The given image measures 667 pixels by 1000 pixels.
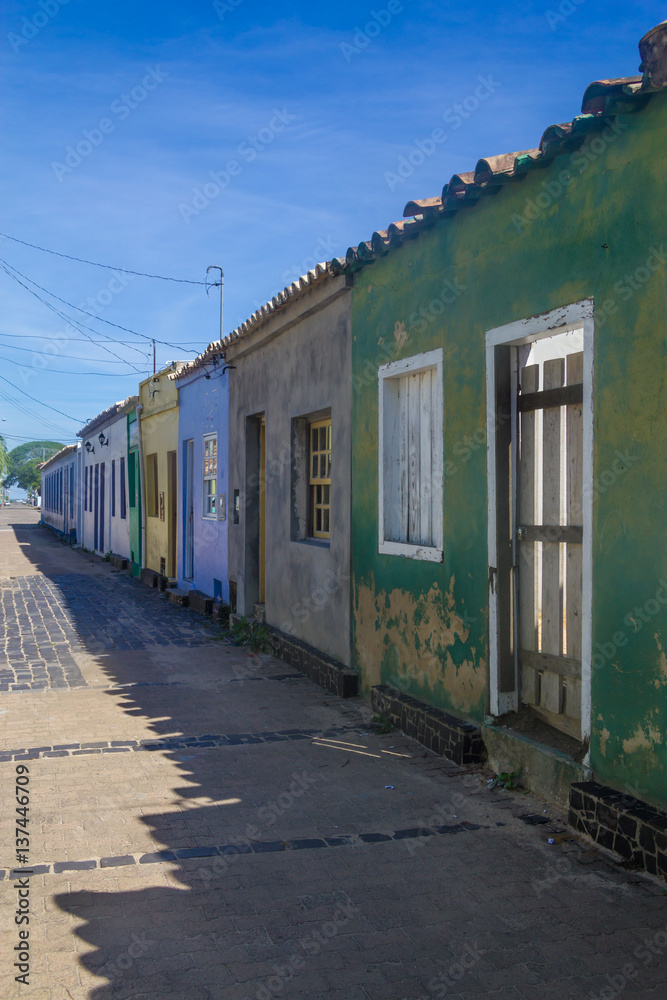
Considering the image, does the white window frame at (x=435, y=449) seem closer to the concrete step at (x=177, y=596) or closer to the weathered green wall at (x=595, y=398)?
the weathered green wall at (x=595, y=398)

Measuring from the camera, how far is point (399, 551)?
680 cm

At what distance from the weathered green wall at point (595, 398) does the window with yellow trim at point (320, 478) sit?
1.74m

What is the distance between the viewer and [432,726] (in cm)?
592

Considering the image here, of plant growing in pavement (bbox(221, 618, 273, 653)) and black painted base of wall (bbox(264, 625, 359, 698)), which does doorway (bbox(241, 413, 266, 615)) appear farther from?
black painted base of wall (bbox(264, 625, 359, 698))

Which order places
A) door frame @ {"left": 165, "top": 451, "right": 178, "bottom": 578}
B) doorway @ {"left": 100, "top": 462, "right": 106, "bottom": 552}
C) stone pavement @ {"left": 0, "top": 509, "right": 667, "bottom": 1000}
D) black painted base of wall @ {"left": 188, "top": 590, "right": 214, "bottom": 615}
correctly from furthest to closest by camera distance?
doorway @ {"left": 100, "top": 462, "right": 106, "bottom": 552}, door frame @ {"left": 165, "top": 451, "right": 178, "bottom": 578}, black painted base of wall @ {"left": 188, "top": 590, "right": 214, "bottom": 615}, stone pavement @ {"left": 0, "top": 509, "right": 667, "bottom": 1000}

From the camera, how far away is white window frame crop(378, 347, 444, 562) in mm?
6223

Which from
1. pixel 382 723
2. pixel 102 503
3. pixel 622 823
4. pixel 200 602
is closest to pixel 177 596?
pixel 200 602

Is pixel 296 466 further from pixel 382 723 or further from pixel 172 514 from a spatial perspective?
pixel 172 514

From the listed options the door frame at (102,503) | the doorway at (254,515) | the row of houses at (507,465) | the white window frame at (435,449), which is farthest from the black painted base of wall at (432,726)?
the door frame at (102,503)

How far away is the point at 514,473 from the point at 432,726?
6.01ft

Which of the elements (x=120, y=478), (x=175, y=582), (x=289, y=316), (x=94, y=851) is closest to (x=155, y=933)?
(x=94, y=851)

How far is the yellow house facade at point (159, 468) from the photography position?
16203 millimetres

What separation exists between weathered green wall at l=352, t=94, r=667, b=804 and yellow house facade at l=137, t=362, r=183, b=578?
956cm

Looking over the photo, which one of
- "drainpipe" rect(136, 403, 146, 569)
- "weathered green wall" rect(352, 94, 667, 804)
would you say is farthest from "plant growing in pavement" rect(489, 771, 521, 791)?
"drainpipe" rect(136, 403, 146, 569)
